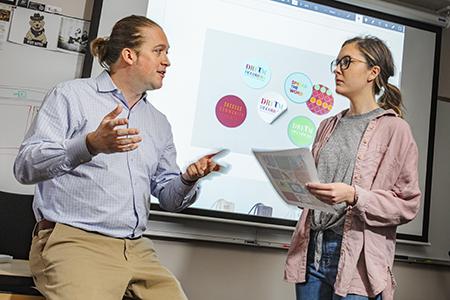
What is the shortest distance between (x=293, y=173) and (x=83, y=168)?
56 centimetres

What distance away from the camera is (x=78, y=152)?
1185 millimetres

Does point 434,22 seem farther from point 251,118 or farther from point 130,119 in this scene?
point 130,119

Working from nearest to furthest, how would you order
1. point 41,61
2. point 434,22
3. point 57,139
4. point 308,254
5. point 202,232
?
point 57,139 → point 308,254 → point 41,61 → point 202,232 → point 434,22

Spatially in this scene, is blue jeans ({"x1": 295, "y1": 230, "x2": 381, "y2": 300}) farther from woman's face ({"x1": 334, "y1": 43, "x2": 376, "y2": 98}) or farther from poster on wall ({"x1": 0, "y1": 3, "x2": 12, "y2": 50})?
poster on wall ({"x1": 0, "y1": 3, "x2": 12, "y2": 50})

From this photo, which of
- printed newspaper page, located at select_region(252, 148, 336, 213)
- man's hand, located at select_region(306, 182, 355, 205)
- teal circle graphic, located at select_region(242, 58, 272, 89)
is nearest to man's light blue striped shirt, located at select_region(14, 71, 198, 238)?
printed newspaper page, located at select_region(252, 148, 336, 213)

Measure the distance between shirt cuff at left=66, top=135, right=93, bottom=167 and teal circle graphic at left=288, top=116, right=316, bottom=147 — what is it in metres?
1.29

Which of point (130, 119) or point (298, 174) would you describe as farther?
point (130, 119)

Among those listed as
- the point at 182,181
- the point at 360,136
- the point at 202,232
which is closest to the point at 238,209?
the point at 202,232

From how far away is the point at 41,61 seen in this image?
79.0 inches

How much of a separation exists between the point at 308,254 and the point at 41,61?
1.31 metres

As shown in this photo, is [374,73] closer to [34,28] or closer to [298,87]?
[298,87]

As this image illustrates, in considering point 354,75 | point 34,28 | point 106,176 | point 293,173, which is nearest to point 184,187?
point 106,176

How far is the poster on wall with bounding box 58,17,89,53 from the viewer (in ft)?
6.68

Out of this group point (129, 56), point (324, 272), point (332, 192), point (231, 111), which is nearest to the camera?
point (332, 192)
